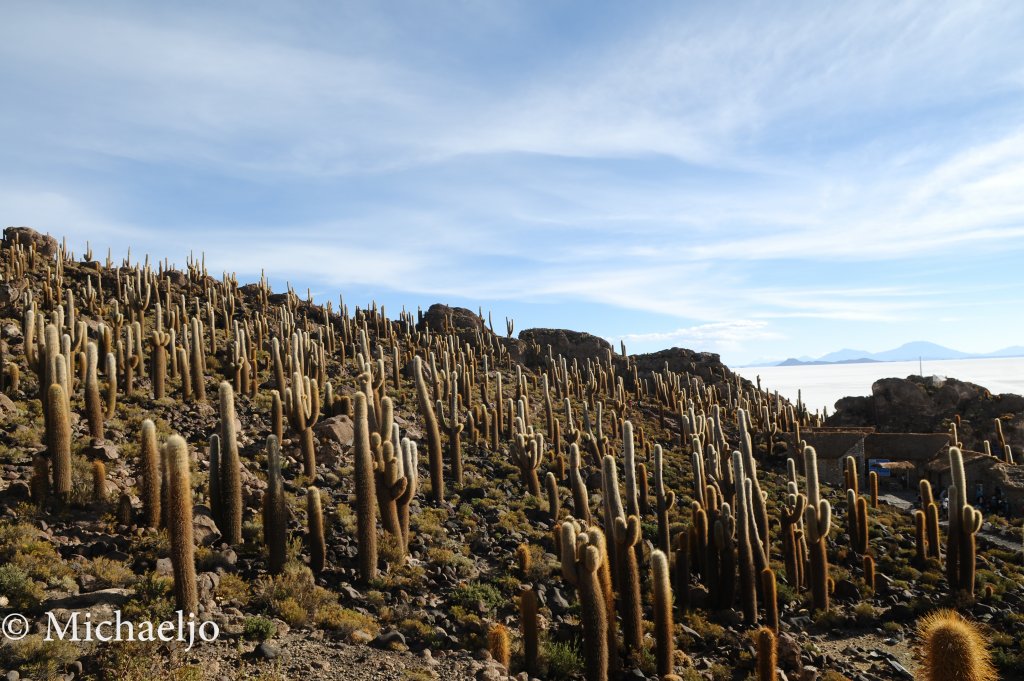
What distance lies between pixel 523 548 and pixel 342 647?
18.4 feet

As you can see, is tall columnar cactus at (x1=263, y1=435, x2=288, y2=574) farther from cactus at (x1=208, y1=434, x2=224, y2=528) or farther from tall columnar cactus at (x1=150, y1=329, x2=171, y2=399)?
tall columnar cactus at (x1=150, y1=329, x2=171, y2=399)

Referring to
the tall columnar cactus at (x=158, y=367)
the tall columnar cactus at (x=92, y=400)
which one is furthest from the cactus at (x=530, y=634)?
the tall columnar cactus at (x=158, y=367)

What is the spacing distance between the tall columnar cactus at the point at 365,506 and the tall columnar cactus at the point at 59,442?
5.48m

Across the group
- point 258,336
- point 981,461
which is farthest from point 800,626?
point 258,336

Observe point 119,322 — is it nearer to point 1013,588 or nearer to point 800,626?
point 800,626

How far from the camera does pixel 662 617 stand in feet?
35.4

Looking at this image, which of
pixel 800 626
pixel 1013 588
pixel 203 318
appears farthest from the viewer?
pixel 203 318

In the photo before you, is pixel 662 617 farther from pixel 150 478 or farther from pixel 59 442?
pixel 59 442

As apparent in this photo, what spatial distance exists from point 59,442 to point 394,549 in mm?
6809

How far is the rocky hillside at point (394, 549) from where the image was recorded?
9539 millimetres

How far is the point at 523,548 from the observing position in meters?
14.4

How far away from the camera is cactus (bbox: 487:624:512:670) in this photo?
405 inches

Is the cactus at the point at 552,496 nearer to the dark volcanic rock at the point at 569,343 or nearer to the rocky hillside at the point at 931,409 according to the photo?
the rocky hillside at the point at 931,409

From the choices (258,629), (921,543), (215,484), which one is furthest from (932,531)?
(215,484)
